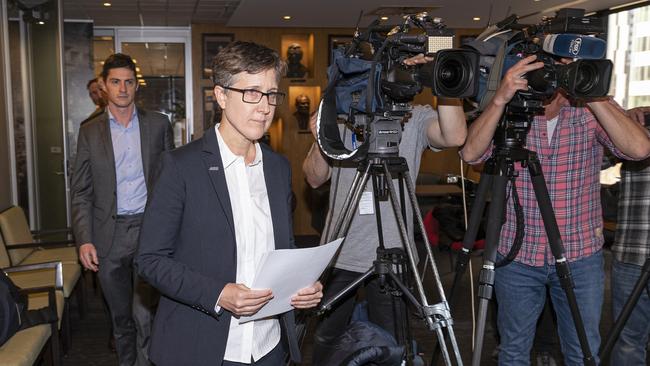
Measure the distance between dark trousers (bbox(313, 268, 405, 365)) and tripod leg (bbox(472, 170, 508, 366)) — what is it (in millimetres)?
363

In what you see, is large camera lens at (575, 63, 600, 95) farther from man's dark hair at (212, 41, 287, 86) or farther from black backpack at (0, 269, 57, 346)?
black backpack at (0, 269, 57, 346)

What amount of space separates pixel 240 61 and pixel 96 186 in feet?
6.63

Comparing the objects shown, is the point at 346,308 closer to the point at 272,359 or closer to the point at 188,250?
the point at 272,359

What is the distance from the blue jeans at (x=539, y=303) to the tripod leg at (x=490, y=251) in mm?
262

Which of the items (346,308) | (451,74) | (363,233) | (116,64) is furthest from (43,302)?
(451,74)

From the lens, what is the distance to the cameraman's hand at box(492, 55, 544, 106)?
1.99 m

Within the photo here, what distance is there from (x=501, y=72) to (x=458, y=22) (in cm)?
585

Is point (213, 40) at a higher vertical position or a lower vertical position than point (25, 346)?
higher

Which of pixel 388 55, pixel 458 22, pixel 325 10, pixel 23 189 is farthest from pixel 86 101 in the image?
pixel 388 55

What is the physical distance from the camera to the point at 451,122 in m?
2.25

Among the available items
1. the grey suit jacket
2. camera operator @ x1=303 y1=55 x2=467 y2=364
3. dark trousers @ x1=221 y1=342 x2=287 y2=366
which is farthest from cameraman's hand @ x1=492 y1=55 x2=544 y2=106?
the grey suit jacket

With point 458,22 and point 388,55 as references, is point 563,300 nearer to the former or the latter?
point 388,55

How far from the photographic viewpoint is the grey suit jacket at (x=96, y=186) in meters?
3.32

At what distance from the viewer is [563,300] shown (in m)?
2.29
